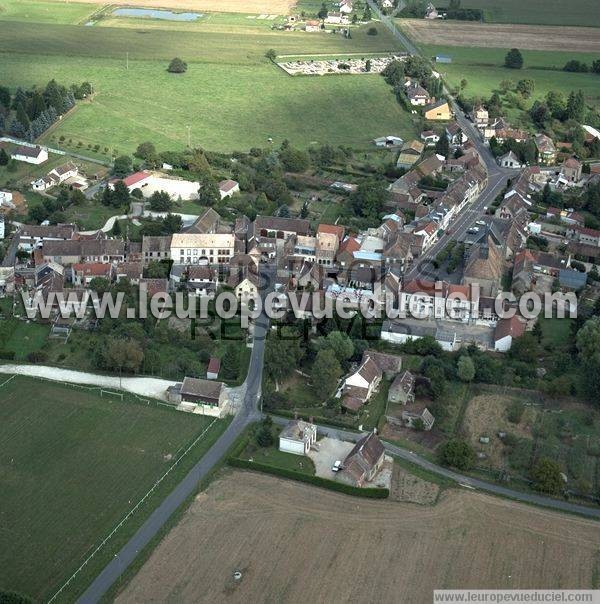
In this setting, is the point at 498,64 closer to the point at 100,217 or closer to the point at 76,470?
the point at 100,217

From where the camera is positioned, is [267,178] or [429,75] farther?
[429,75]

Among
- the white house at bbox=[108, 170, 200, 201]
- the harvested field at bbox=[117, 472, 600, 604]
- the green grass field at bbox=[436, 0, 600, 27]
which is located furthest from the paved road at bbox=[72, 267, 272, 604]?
the green grass field at bbox=[436, 0, 600, 27]

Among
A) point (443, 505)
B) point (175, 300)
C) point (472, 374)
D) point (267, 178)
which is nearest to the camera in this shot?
point (443, 505)

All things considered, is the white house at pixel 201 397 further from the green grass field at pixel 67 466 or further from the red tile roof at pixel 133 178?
the red tile roof at pixel 133 178

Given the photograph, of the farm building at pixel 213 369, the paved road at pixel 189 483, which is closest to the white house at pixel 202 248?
the paved road at pixel 189 483

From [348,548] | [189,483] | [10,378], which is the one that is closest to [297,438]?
[189,483]

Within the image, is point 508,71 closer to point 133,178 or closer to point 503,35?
point 503,35

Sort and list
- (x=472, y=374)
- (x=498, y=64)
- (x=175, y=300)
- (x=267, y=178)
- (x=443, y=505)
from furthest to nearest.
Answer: (x=498, y=64)
(x=267, y=178)
(x=175, y=300)
(x=472, y=374)
(x=443, y=505)

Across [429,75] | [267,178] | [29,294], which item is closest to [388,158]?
[267,178]
